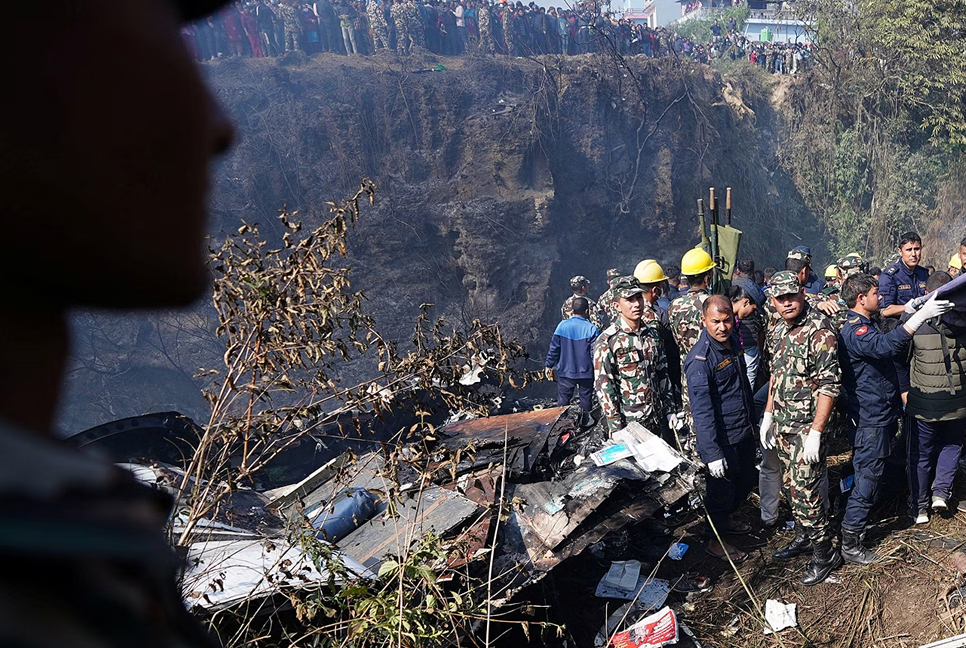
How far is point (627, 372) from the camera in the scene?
5125 millimetres

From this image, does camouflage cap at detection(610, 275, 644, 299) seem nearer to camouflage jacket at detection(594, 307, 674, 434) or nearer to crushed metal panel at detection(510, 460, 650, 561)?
camouflage jacket at detection(594, 307, 674, 434)

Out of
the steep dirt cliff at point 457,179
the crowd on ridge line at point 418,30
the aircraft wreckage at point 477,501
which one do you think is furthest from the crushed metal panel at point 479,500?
the crowd on ridge line at point 418,30

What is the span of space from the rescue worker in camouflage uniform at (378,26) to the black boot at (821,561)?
15.1 m

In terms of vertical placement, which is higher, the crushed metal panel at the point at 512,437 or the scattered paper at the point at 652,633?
the crushed metal panel at the point at 512,437

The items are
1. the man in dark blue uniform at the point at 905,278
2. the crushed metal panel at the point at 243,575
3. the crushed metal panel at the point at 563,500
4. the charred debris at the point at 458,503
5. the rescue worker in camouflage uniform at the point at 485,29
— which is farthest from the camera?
the rescue worker in camouflage uniform at the point at 485,29

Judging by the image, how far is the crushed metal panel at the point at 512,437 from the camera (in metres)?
4.64

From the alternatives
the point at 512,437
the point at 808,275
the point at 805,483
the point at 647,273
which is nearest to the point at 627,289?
the point at 647,273

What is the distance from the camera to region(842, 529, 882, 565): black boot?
4406 mm

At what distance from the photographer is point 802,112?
17.4 metres

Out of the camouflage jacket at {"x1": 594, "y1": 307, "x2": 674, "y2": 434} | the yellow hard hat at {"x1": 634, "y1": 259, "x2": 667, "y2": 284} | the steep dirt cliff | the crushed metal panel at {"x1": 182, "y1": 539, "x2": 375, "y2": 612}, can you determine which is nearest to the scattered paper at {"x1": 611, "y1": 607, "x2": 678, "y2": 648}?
the crushed metal panel at {"x1": 182, "y1": 539, "x2": 375, "y2": 612}

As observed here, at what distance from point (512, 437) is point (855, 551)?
250 centimetres

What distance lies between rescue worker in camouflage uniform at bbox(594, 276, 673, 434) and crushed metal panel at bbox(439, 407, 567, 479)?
1.69 ft

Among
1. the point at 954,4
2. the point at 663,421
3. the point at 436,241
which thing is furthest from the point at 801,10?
the point at 663,421

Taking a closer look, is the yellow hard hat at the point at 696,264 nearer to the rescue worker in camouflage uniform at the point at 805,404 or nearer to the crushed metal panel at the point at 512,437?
the rescue worker in camouflage uniform at the point at 805,404
